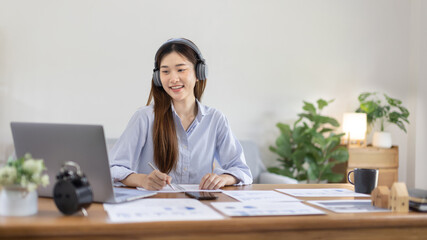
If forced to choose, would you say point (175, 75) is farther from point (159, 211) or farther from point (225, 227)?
point (225, 227)

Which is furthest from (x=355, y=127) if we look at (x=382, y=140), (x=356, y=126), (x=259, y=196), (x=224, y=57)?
(x=259, y=196)

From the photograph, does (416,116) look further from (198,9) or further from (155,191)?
(155,191)

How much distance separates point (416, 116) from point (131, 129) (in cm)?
387

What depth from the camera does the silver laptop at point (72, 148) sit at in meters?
1.20

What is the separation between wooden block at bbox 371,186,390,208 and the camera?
4.43 ft

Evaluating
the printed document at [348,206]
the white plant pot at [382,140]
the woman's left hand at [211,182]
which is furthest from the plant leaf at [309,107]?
the printed document at [348,206]

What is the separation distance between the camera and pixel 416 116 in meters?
4.90

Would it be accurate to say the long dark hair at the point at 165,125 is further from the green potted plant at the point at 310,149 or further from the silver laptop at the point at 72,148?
the green potted plant at the point at 310,149

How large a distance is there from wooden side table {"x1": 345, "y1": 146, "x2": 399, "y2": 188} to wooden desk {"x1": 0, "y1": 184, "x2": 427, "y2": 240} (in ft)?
10.0

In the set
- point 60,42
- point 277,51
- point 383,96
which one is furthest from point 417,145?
point 60,42

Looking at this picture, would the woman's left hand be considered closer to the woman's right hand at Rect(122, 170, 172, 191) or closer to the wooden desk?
the woman's right hand at Rect(122, 170, 172, 191)

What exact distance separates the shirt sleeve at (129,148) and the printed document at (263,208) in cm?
61

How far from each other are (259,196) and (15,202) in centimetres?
76

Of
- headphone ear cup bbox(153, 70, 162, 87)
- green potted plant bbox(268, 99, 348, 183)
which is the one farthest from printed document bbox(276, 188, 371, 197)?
green potted plant bbox(268, 99, 348, 183)
